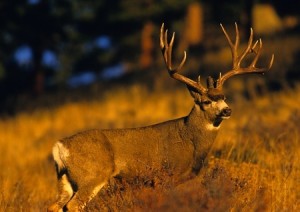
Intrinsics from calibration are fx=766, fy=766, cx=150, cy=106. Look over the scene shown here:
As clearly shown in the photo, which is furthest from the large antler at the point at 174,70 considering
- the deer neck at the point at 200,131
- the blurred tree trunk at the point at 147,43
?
the blurred tree trunk at the point at 147,43

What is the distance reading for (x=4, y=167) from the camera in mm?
12922

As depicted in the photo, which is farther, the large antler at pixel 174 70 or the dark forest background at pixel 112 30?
the dark forest background at pixel 112 30

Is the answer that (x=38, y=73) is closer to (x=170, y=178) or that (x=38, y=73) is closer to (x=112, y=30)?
(x=112, y=30)

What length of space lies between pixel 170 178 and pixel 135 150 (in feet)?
2.86

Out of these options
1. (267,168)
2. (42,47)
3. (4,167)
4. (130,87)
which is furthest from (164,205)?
(42,47)

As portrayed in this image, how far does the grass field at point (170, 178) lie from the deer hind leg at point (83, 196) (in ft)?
0.26

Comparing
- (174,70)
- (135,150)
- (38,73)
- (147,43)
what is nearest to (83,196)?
(135,150)

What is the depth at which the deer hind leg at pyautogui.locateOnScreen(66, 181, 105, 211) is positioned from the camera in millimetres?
7246

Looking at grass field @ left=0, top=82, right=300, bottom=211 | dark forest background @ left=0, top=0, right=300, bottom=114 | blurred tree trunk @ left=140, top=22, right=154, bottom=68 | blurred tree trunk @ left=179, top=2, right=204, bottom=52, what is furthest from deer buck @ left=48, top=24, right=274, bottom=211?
blurred tree trunk @ left=179, top=2, right=204, bottom=52

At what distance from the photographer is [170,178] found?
22.7ft

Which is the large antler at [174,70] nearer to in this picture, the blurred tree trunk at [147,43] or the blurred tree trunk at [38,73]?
the blurred tree trunk at [38,73]

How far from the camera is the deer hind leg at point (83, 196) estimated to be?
23.8 ft

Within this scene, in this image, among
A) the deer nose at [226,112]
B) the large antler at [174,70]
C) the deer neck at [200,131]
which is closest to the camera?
the deer nose at [226,112]

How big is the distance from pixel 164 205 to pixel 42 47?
24194 millimetres
